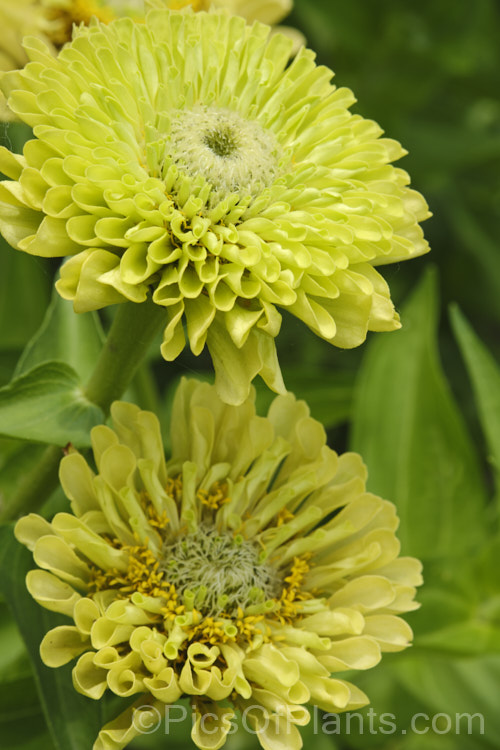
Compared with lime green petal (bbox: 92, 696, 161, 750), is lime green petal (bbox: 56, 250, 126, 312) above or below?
above

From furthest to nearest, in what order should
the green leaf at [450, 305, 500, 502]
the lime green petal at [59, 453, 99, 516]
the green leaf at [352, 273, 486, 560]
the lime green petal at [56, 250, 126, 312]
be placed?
the green leaf at [352, 273, 486, 560]
the green leaf at [450, 305, 500, 502]
the lime green petal at [59, 453, 99, 516]
the lime green petal at [56, 250, 126, 312]

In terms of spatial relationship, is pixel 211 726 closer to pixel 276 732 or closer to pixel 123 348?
pixel 276 732

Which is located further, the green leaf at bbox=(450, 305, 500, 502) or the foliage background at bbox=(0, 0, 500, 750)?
the green leaf at bbox=(450, 305, 500, 502)

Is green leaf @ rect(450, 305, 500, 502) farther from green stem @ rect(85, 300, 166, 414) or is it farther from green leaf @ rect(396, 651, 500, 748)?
green stem @ rect(85, 300, 166, 414)

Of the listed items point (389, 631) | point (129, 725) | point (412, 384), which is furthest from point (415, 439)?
→ point (129, 725)

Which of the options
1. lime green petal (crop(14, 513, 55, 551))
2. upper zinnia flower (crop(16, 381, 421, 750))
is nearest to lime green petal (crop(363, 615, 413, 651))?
upper zinnia flower (crop(16, 381, 421, 750))

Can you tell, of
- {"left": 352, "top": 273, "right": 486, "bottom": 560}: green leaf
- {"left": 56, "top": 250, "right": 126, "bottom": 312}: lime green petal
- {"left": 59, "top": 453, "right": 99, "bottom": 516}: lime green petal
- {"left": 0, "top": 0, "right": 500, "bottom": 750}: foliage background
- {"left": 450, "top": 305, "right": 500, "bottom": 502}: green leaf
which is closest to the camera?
{"left": 56, "top": 250, "right": 126, "bottom": 312}: lime green petal

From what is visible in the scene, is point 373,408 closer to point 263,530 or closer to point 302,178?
point 263,530

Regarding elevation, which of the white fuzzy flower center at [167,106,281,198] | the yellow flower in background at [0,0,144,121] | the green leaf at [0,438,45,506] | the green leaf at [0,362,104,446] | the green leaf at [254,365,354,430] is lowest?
the green leaf at [0,438,45,506]

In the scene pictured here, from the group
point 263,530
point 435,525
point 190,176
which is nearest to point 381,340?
point 435,525
